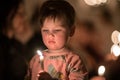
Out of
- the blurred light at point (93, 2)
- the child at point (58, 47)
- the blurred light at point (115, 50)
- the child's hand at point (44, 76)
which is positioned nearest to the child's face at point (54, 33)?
the child at point (58, 47)

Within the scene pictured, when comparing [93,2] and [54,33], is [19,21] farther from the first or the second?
[54,33]

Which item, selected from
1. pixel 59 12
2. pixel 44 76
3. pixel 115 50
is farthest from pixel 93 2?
pixel 44 76

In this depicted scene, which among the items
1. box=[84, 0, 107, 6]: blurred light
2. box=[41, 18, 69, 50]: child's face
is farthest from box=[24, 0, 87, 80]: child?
box=[84, 0, 107, 6]: blurred light

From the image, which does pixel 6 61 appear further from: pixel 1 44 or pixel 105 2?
pixel 105 2

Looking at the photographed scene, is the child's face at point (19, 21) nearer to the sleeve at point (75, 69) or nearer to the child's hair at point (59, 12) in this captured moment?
the child's hair at point (59, 12)

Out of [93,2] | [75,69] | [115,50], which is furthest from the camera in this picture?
[93,2]

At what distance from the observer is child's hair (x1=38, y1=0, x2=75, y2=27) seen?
4.84 ft

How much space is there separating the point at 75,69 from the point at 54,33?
16 centimetres

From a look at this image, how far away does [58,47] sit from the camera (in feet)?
4.90

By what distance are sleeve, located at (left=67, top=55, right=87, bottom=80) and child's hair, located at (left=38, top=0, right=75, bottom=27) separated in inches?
5.6

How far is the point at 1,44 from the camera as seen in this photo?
188cm

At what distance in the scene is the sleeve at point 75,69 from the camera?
146cm

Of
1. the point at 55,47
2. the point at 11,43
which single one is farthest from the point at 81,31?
the point at 55,47

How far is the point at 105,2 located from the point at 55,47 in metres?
0.61
